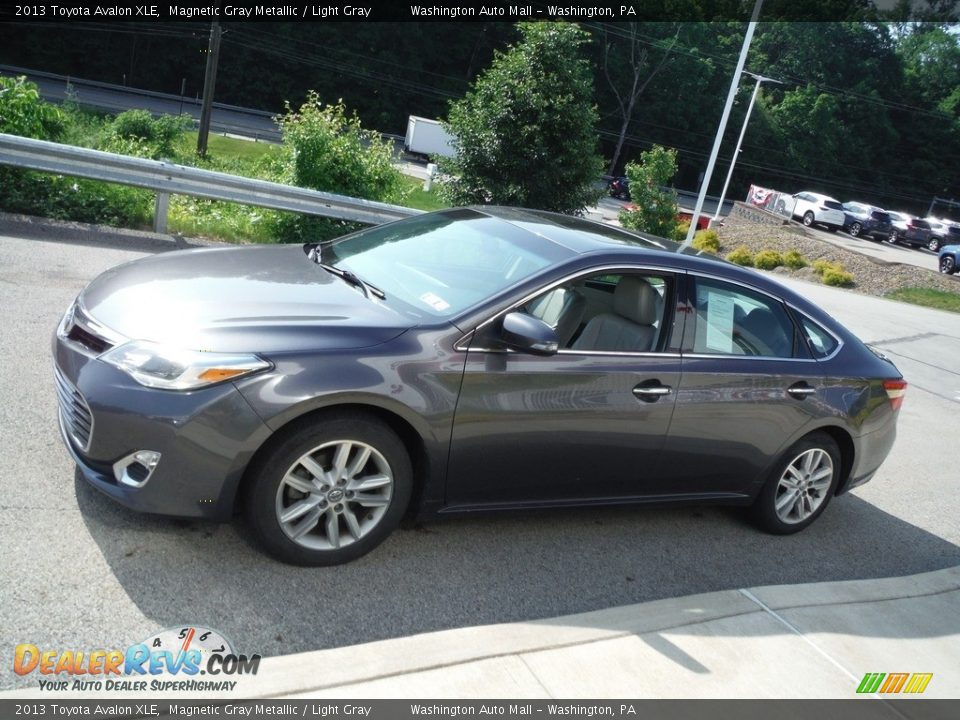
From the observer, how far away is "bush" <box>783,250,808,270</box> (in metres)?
29.2

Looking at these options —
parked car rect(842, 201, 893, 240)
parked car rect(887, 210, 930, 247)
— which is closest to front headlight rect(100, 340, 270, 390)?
parked car rect(842, 201, 893, 240)

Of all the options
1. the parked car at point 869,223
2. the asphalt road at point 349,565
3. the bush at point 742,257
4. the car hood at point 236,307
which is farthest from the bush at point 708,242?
the car hood at point 236,307

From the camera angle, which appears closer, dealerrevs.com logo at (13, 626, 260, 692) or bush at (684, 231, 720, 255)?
dealerrevs.com logo at (13, 626, 260, 692)

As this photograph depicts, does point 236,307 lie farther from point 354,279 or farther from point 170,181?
point 170,181

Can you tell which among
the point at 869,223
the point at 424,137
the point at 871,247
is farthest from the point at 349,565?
the point at 424,137

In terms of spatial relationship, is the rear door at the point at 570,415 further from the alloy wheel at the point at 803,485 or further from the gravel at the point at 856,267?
the gravel at the point at 856,267

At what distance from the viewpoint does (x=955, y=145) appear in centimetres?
8319

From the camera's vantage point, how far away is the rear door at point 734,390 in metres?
4.78

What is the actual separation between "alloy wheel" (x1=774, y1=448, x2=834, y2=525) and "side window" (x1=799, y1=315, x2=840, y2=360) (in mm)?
585

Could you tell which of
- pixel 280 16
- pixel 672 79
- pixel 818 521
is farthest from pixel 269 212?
pixel 672 79

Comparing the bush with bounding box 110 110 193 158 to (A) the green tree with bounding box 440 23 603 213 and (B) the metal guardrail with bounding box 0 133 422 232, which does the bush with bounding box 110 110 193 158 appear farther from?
(B) the metal guardrail with bounding box 0 133 422 232

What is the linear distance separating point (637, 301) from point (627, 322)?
13 cm

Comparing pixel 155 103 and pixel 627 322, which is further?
pixel 155 103

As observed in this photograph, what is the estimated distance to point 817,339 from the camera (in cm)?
540
